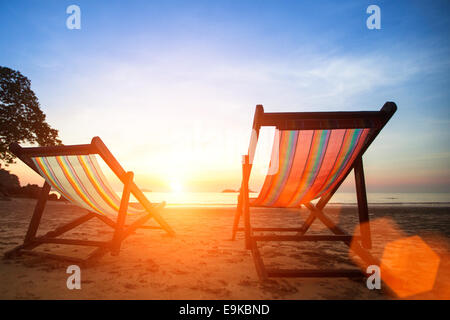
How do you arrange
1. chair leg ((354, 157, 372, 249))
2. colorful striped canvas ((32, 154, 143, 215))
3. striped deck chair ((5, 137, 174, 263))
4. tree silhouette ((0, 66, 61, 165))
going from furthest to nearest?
tree silhouette ((0, 66, 61, 165))
colorful striped canvas ((32, 154, 143, 215))
striped deck chair ((5, 137, 174, 263))
chair leg ((354, 157, 372, 249))

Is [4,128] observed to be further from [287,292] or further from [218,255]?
[287,292]

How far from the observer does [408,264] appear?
2.55 meters

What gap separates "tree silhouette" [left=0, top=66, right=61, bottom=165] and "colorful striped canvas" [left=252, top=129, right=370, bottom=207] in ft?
52.5

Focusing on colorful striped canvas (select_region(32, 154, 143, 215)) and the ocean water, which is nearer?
colorful striped canvas (select_region(32, 154, 143, 215))

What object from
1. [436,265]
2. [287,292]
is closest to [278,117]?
[287,292]

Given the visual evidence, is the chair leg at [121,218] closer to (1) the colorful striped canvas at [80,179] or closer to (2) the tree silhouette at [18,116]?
(1) the colorful striped canvas at [80,179]

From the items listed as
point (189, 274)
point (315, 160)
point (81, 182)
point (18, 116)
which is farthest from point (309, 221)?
point (18, 116)

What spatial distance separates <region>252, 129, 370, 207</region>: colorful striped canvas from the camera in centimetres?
204

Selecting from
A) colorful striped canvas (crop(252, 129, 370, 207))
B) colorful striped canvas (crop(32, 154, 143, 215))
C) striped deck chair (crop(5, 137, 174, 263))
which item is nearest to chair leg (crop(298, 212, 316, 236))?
colorful striped canvas (crop(252, 129, 370, 207))

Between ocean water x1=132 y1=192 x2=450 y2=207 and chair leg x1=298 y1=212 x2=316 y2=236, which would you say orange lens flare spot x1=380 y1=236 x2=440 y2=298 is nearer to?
chair leg x1=298 y1=212 x2=316 y2=236

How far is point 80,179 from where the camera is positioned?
264cm

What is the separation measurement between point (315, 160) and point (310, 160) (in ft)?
0.19

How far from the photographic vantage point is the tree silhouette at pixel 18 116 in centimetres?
1219
